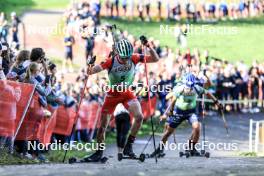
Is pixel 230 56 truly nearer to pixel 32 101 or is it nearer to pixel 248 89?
pixel 248 89

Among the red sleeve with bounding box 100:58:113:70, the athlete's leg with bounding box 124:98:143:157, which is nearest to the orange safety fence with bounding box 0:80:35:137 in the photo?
the red sleeve with bounding box 100:58:113:70

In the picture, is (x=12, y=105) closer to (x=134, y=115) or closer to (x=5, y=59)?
(x=5, y=59)

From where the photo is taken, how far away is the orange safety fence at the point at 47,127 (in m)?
17.2

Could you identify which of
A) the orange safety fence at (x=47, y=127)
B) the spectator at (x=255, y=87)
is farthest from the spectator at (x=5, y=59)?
the spectator at (x=255, y=87)

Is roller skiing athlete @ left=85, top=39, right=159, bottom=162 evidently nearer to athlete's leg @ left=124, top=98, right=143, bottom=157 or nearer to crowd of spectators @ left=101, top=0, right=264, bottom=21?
athlete's leg @ left=124, top=98, right=143, bottom=157

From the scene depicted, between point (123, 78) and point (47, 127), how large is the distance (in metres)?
3.72

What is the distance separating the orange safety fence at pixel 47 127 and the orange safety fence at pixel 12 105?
4.00 feet

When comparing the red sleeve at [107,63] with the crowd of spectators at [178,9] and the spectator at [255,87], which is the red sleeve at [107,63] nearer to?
the spectator at [255,87]

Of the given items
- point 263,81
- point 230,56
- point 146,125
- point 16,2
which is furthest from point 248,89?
point 16,2

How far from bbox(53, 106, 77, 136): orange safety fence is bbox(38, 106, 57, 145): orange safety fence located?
2.20 ft

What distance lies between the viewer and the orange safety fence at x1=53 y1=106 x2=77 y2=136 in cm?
2036

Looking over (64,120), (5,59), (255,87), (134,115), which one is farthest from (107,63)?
(255,87)

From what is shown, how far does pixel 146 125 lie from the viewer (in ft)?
91.7

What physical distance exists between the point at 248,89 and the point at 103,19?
10536 millimetres
